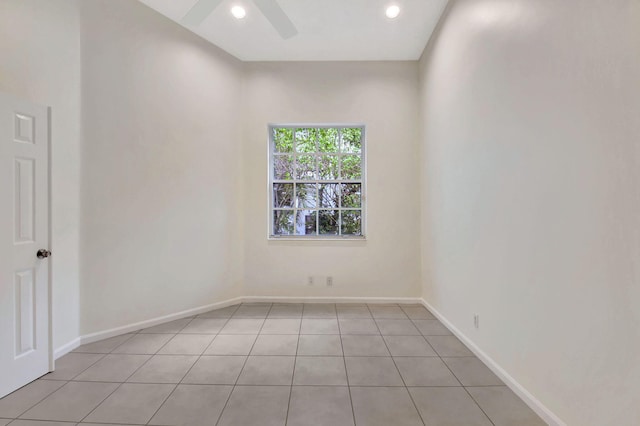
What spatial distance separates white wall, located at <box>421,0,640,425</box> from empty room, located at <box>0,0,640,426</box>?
0.01 meters

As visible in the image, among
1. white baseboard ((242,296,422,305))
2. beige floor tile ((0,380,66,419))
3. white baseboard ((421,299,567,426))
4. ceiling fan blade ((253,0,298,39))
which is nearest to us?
white baseboard ((421,299,567,426))

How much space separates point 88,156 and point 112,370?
185 centimetres

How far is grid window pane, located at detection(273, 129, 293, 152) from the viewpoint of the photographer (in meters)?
4.12

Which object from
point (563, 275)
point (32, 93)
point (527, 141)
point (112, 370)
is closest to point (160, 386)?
point (112, 370)

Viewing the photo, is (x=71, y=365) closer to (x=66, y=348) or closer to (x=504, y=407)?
(x=66, y=348)

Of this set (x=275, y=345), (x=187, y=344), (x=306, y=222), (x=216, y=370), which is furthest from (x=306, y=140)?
(x=216, y=370)

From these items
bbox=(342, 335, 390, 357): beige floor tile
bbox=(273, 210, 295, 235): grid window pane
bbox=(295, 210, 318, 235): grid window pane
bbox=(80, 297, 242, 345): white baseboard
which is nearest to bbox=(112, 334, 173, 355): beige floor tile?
bbox=(80, 297, 242, 345): white baseboard

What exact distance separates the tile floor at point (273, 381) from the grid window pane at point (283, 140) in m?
2.29

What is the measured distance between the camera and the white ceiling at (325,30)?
2.99 meters

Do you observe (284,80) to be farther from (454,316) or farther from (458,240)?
(454,316)

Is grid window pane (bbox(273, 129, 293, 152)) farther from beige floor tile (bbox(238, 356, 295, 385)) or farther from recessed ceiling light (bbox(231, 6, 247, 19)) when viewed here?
beige floor tile (bbox(238, 356, 295, 385))

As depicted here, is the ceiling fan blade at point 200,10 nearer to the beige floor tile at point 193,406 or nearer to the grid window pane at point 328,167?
the grid window pane at point 328,167

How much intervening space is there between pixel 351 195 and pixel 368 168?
44 centimetres

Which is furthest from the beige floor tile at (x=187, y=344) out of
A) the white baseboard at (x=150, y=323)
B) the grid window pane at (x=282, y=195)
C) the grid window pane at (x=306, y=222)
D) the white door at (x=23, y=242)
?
the grid window pane at (x=282, y=195)
